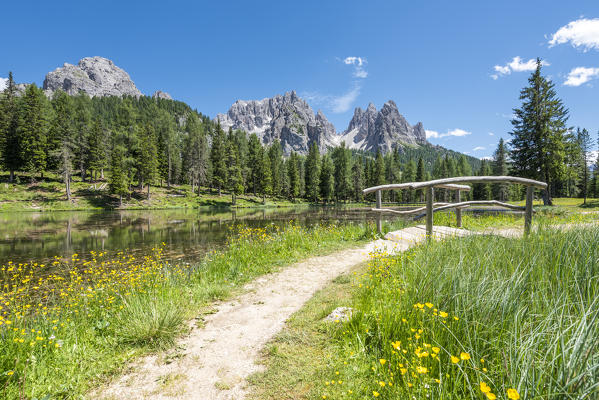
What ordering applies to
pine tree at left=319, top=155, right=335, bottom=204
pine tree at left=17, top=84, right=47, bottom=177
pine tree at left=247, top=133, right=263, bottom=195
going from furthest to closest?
pine tree at left=319, top=155, right=335, bottom=204 → pine tree at left=247, top=133, right=263, bottom=195 → pine tree at left=17, top=84, right=47, bottom=177

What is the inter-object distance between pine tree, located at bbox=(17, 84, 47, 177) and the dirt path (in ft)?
211

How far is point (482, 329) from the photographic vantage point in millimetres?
2639

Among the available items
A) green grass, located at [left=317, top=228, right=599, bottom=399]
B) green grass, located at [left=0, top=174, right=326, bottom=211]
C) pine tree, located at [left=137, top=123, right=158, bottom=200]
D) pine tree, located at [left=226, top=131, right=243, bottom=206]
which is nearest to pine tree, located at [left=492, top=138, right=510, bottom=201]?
green grass, located at [left=0, top=174, right=326, bottom=211]

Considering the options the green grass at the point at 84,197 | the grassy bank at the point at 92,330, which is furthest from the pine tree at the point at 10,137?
the grassy bank at the point at 92,330

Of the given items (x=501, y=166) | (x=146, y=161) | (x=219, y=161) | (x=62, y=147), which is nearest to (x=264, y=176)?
(x=219, y=161)

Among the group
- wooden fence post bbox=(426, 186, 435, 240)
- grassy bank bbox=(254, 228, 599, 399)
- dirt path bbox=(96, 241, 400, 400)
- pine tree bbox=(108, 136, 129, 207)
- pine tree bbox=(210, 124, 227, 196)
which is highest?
Result: pine tree bbox=(210, 124, 227, 196)

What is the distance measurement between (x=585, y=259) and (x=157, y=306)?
20.3ft

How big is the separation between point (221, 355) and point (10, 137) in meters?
74.9

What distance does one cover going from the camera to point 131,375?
324 cm

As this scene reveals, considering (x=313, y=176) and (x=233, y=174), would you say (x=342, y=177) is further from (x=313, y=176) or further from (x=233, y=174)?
(x=233, y=174)

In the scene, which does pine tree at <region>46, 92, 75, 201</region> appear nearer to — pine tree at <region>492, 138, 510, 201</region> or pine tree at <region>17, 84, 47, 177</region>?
pine tree at <region>17, 84, 47, 177</region>

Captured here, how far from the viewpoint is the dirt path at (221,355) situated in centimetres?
293

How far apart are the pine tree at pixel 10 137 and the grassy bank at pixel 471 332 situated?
223ft

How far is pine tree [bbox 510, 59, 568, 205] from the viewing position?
2991 centimetres
